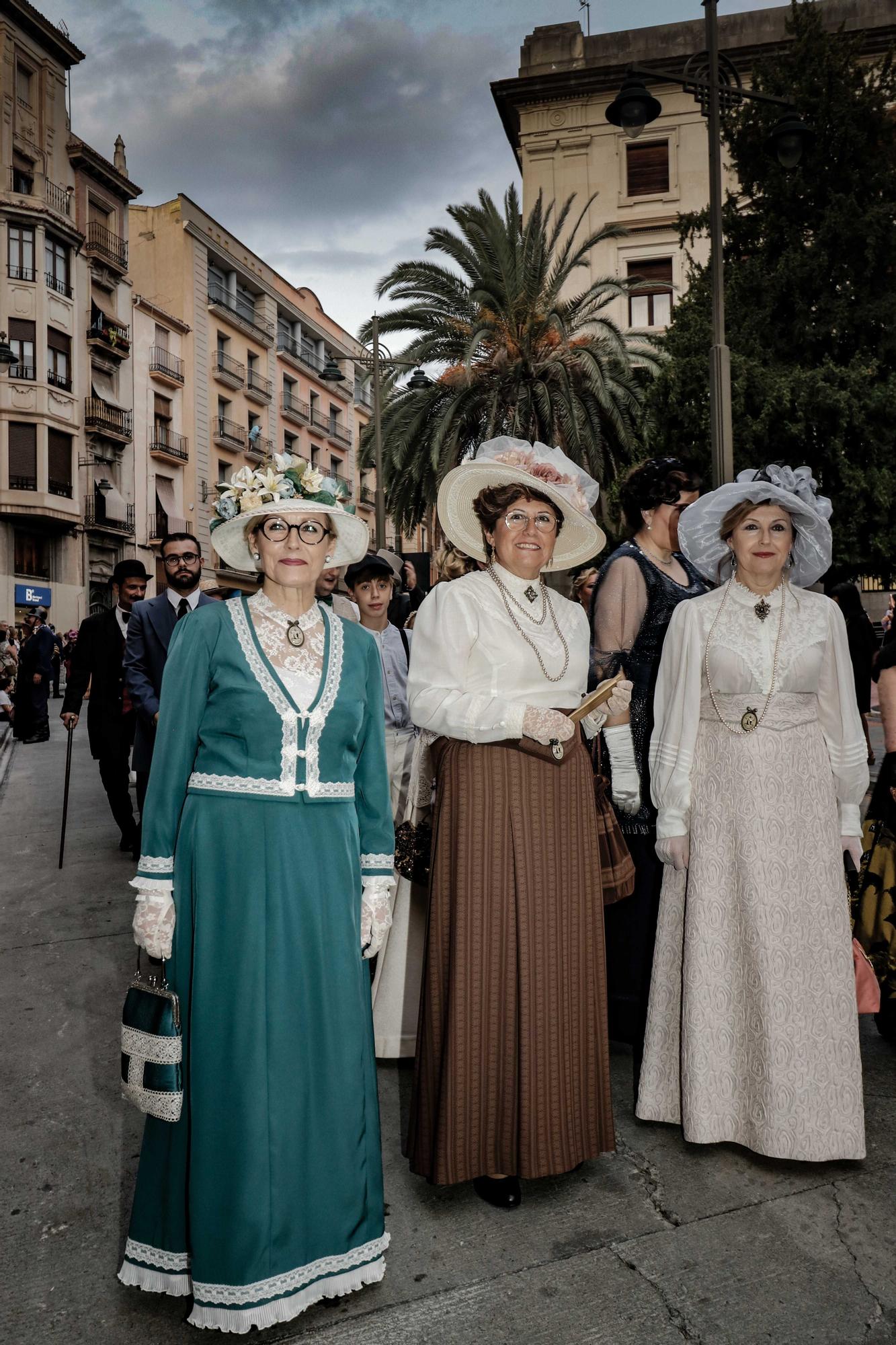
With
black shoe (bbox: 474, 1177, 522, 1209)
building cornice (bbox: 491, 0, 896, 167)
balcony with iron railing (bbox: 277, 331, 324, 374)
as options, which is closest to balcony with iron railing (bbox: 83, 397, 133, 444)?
balcony with iron railing (bbox: 277, 331, 324, 374)

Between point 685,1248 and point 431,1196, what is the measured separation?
0.75 m

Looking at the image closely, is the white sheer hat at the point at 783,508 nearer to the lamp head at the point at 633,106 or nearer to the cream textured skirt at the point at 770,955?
the cream textured skirt at the point at 770,955

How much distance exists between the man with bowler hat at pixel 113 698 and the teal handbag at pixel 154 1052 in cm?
535

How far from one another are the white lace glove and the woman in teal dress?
0.05m

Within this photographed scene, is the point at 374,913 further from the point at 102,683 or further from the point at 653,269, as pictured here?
the point at 653,269

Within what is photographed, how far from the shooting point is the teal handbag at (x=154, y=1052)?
7.29 ft

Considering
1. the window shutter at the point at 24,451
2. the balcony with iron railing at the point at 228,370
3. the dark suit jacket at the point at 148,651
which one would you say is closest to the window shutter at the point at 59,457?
the window shutter at the point at 24,451

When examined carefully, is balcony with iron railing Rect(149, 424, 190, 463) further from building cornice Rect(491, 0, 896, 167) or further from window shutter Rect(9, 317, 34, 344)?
building cornice Rect(491, 0, 896, 167)

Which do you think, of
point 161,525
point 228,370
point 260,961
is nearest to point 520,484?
point 260,961

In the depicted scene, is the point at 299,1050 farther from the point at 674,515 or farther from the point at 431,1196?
the point at 674,515

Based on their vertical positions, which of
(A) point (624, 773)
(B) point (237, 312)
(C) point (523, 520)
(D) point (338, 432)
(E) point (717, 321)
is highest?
(B) point (237, 312)

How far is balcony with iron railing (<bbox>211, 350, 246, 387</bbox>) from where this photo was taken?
37.3 meters

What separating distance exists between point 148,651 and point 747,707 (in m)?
4.24

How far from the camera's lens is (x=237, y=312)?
39031mm
